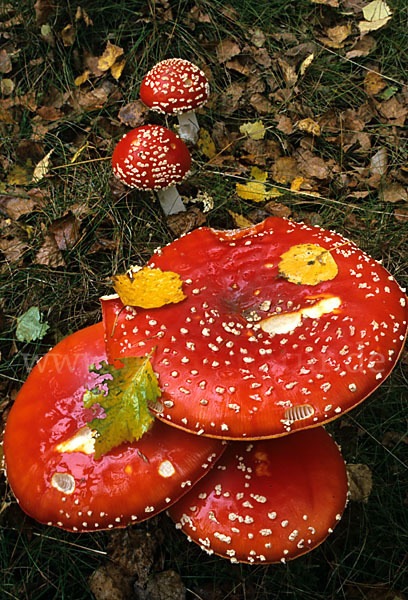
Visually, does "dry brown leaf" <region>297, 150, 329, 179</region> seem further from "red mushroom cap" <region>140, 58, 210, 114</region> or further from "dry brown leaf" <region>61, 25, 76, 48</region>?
"dry brown leaf" <region>61, 25, 76, 48</region>

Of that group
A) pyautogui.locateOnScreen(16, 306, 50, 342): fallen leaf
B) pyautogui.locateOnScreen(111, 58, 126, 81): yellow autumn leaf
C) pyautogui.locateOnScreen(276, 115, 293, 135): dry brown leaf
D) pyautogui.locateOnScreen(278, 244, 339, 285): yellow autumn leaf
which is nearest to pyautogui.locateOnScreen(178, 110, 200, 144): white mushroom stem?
pyautogui.locateOnScreen(276, 115, 293, 135): dry brown leaf

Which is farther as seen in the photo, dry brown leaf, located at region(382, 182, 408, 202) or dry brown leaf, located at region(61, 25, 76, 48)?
dry brown leaf, located at region(61, 25, 76, 48)

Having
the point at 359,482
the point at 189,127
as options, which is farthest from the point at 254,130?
the point at 359,482

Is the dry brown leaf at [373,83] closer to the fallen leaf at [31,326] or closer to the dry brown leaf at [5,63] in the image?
the dry brown leaf at [5,63]

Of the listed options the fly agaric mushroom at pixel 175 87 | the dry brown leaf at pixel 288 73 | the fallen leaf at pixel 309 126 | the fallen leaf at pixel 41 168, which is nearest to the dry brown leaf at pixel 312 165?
the fallen leaf at pixel 309 126

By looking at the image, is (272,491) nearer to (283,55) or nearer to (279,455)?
(279,455)

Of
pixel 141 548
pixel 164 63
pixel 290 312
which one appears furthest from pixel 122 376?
pixel 164 63
